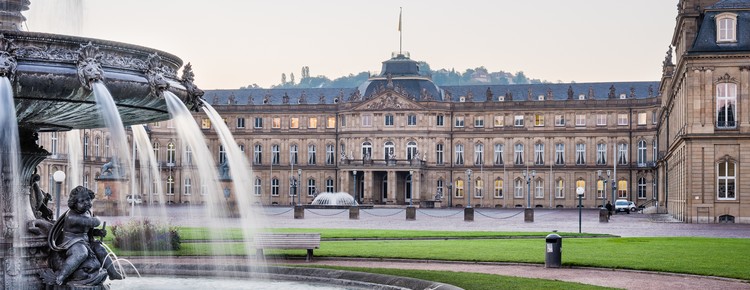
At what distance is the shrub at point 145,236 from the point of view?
26.9 m

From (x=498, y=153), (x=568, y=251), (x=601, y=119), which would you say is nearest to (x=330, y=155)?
(x=498, y=153)

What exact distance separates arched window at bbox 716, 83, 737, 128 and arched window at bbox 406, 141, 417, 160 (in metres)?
51.4

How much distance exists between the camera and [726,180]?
53312 mm

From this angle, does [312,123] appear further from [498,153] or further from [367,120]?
[498,153]

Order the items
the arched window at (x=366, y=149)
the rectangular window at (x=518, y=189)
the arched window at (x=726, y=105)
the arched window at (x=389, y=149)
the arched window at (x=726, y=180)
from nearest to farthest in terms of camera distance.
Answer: the arched window at (x=726, y=180) < the arched window at (x=726, y=105) < the rectangular window at (x=518, y=189) < the arched window at (x=389, y=149) < the arched window at (x=366, y=149)

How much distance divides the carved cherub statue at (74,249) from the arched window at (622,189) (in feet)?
296

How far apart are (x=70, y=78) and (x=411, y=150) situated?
91.6m

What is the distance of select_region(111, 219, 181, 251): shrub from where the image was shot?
26922 millimetres

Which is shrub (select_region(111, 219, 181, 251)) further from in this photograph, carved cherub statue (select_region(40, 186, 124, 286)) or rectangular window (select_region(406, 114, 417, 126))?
rectangular window (select_region(406, 114, 417, 126))

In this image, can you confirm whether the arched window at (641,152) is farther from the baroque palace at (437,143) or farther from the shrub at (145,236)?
the shrub at (145,236)

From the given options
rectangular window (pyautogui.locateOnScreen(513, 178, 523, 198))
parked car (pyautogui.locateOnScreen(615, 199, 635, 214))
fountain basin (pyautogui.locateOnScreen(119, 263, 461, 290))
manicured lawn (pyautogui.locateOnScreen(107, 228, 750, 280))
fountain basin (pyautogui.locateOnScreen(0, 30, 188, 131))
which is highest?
fountain basin (pyautogui.locateOnScreen(0, 30, 188, 131))

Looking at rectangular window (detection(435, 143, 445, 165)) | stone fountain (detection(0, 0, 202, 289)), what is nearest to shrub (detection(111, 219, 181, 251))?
stone fountain (detection(0, 0, 202, 289))

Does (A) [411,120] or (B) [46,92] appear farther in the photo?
(A) [411,120]

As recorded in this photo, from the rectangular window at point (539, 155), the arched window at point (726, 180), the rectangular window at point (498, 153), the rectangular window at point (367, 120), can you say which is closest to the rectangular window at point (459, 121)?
the rectangular window at point (498, 153)
